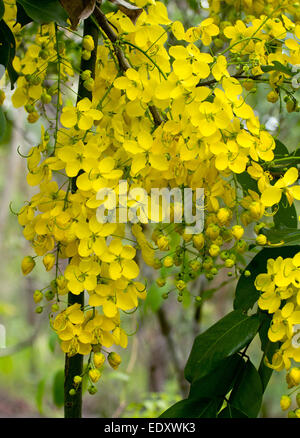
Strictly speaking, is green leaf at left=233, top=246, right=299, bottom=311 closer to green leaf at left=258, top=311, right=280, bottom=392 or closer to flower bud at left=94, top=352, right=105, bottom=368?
green leaf at left=258, top=311, right=280, bottom=392

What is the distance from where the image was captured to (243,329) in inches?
25.5

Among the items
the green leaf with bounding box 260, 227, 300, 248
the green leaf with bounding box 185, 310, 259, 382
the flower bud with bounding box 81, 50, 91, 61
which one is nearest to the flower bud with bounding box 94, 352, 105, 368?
the green leaf with bounding box 185, 310, 259, 382

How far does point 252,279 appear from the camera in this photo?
678mm

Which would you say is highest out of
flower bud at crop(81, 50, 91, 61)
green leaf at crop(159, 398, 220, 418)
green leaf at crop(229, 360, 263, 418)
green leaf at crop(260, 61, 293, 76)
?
flower bud at crop(81, 50, 91, 61)

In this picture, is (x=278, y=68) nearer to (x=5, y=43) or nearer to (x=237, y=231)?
(x=237, y=231)

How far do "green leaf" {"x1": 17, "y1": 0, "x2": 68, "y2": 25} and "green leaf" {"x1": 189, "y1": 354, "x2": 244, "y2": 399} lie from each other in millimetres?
438

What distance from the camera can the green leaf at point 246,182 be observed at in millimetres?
659

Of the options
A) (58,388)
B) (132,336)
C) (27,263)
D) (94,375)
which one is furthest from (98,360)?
(132,336)

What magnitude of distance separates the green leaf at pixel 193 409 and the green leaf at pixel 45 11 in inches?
18.2

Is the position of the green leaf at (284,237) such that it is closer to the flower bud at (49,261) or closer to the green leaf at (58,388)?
the flower bud at (49,261)

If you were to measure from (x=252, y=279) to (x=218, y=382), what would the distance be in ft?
0.43

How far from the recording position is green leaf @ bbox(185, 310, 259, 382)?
0.63 m

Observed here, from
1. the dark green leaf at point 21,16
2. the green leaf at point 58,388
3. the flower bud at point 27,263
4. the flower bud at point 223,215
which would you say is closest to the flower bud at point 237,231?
the flower bud at point 223,215
